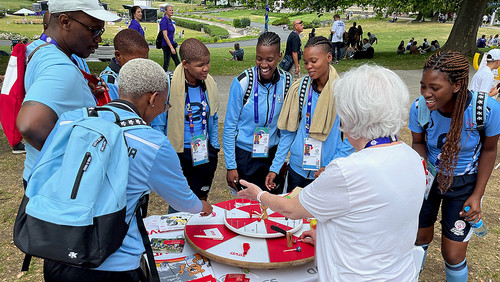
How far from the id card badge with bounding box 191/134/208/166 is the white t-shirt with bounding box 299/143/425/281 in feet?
6.46

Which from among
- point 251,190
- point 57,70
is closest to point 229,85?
point 251,190

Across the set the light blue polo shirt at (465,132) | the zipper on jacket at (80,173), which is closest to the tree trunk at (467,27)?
the light blue polo shirt at (465,132)

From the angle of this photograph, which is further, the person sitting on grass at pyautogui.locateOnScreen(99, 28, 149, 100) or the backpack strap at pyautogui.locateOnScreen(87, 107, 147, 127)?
the person sitting on grass at pyautogui.locateOnScreen(99, 28, 149, 100)

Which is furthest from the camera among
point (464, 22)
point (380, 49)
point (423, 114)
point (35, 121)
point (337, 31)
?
point (380, 49)

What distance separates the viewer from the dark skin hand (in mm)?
1971

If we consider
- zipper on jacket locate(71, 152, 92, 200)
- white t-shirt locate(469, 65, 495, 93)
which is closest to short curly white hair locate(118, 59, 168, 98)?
zipper on jacket locate(71, 152, 92, 200)

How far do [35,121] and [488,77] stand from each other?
594 cm

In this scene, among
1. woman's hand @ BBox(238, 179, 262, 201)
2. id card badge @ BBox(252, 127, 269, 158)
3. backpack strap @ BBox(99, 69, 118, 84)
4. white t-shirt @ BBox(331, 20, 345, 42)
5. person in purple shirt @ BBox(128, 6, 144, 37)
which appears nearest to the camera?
woman's hand @ BBox(238, 179, 262, 201)

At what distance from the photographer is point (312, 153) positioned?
349 centimetres

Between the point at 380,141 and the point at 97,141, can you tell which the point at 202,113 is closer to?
the point at 97,141

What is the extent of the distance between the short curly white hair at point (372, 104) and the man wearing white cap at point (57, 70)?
4.95 feet

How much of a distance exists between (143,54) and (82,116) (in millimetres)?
2100

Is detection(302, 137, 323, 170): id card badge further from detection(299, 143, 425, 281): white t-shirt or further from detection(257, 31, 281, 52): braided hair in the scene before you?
detection(299, 143, 425, 281): white t-shirt

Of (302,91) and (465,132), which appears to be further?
(302,91)
